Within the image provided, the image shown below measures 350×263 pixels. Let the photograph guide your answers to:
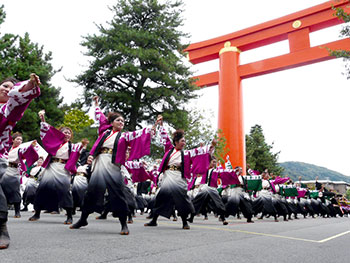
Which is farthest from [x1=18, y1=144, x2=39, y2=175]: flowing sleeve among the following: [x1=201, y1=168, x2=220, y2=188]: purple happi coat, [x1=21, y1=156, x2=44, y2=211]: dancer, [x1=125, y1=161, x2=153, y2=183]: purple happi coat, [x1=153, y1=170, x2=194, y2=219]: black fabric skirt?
[x1=201, y1=168, x2=220, y2=188]: purple happi coat

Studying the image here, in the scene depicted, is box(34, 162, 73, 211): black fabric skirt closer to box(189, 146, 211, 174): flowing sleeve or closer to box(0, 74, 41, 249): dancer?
box(189, 146, 211, 174): flowing sleeve

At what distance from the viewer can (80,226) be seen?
487 cm

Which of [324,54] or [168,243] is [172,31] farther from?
[168,243]

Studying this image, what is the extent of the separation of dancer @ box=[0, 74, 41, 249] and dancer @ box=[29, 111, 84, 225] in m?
2.53

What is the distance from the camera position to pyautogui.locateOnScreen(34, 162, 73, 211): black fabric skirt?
19.3ft

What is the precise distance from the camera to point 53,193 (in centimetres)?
591

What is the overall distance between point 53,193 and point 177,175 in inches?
Result: 91.4

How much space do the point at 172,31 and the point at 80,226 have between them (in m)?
14.4

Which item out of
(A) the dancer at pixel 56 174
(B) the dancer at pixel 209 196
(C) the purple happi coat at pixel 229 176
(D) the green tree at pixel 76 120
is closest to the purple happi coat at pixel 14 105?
(A) the dancer at pixel 56 174

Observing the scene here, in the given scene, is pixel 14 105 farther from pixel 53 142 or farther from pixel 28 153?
pixel 28 153

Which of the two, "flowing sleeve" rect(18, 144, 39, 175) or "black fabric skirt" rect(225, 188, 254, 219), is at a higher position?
"flowing sleeve" rect(18, 144, 39, 175)

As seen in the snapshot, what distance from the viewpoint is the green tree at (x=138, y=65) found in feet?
52.8

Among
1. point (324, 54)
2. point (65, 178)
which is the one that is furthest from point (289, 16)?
point (65, 178)

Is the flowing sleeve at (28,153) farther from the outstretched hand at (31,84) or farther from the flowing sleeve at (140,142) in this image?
the outstretched hand at (31,84)
